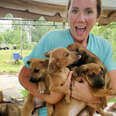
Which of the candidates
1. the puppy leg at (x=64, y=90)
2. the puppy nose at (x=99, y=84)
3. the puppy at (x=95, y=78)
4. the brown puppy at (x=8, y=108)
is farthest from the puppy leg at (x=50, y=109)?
the brown puppy at (x=8, y=108)

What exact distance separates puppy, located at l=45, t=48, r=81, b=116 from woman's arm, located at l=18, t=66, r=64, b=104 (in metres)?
0.06

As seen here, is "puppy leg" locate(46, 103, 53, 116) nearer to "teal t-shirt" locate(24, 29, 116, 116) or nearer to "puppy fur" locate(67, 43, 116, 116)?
"teal t-shirt" locate(24, 29, 116, 116)

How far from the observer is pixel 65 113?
1.53 metres

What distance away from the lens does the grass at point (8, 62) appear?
1056cm

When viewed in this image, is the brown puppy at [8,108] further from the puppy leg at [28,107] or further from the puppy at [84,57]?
the puppy at [84,57]

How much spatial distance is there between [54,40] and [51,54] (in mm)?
240

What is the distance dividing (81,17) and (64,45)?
0.25m

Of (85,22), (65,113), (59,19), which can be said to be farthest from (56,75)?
(59,19)

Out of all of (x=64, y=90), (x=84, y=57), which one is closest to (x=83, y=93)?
(x=64, y=90)

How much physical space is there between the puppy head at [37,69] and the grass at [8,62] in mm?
8566

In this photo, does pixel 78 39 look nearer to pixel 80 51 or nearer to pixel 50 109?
pixel 80 51

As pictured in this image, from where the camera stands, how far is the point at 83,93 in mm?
1505

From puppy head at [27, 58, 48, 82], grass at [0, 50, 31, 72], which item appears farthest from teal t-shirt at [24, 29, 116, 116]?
grass at [0, 50, 31, 72]

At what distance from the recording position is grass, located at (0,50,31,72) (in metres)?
10.6
